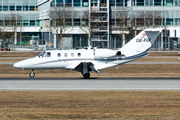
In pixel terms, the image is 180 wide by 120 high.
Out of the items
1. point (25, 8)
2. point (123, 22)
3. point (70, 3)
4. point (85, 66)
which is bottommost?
point (85, 66)

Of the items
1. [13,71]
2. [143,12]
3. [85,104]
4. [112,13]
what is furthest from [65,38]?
[85,104]

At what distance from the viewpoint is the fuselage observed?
1182 inches

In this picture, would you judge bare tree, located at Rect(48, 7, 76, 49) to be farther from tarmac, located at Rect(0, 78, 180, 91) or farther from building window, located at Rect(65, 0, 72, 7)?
tarmac, located at Rect(0, 78, 180, 91)

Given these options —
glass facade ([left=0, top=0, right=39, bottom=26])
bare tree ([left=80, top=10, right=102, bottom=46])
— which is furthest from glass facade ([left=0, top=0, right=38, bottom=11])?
bare tree ([left=80, top=10, right=102, bottom=46])

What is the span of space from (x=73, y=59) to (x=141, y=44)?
21.1 feet

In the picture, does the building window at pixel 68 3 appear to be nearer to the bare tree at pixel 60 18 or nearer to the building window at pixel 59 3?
the building window at pixel 59 3

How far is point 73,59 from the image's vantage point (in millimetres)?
30078

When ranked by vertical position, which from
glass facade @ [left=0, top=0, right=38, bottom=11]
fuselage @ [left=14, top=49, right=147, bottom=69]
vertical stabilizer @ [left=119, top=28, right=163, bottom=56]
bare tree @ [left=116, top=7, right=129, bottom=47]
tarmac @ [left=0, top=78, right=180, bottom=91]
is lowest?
tarmac @ [left=0, top=78, right=180, bottom=91]

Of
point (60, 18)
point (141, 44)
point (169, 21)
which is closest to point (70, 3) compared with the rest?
point (60, 18)

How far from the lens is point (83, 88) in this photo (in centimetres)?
2289

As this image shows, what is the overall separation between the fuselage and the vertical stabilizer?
821mm

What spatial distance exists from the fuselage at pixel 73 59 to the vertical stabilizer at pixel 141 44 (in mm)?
821

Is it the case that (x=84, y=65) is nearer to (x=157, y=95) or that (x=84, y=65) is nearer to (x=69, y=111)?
(x=157, y=95)

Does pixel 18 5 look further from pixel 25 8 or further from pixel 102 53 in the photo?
pixel 102 53
